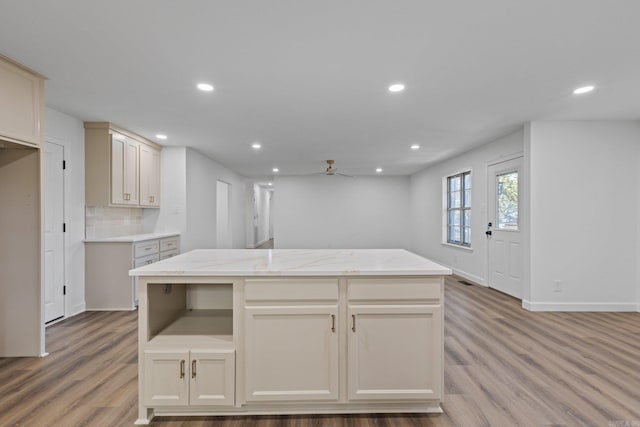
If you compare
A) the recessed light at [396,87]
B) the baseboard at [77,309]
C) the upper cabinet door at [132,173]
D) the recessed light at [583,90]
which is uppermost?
the recessed light at [583,90]

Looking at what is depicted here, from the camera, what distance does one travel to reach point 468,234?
612 cm


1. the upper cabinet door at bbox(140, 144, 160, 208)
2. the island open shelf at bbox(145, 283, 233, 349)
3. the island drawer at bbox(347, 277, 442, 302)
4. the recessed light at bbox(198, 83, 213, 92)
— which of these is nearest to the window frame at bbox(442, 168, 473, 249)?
the island drawer at bbox(347, 277, 442, 302)

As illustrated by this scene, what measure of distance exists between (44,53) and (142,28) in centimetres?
96

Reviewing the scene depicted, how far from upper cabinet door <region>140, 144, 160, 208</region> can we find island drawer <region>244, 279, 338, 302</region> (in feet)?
12.5

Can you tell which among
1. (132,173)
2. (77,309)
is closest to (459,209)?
(132,173)

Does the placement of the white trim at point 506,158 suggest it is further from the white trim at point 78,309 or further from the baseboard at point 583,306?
the white trim at point 78,309

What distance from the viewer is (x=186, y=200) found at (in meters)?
5.35

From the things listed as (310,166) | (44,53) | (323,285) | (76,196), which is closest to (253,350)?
(323,285)

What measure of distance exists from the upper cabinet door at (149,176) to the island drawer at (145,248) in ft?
2.61

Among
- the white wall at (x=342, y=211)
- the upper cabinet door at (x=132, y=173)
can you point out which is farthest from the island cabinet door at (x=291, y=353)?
the white wall at (x=342, y=211)

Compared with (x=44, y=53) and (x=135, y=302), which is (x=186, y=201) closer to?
(x=135, y=302)

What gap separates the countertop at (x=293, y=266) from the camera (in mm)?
1827

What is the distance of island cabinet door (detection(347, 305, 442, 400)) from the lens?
187cm

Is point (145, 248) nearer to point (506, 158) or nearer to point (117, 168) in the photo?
point (117, 168)
